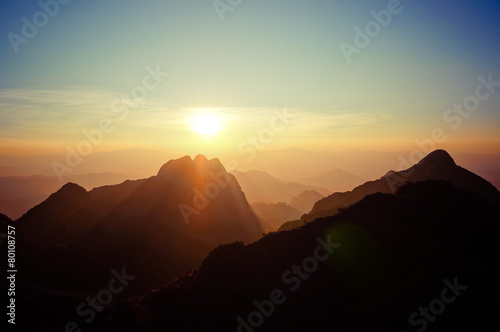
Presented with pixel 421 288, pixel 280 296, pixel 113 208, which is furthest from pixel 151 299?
pixel 113 208

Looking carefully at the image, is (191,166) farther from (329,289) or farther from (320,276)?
(329,289)

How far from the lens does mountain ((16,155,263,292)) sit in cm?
4991

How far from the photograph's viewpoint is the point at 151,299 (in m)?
31.5

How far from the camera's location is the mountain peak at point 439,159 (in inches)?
3374

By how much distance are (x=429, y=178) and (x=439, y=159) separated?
26.2ft

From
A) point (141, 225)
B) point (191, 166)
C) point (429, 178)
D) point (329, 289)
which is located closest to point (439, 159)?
point (429, 178)

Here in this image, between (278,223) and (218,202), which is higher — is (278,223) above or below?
below

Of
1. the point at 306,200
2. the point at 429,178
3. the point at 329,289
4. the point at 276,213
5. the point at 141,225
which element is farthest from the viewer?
the point at 306,200

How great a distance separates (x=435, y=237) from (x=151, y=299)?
1292 inches

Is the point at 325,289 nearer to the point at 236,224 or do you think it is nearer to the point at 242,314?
the point at 242,314

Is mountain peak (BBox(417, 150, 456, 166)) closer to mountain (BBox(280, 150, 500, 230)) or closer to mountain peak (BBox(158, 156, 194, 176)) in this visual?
mountain (BBox(280, 150, 500, 230))

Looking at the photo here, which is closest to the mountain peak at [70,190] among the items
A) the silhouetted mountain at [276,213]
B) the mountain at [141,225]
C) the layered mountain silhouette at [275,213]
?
the mountain at [141,225]

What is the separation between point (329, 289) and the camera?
1144 inches

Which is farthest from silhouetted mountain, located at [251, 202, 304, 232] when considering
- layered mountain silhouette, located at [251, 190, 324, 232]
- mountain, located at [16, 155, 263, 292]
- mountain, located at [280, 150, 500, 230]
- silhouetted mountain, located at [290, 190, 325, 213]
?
mountain, located at [280, 150, 500, 230]
